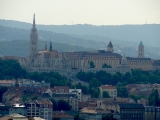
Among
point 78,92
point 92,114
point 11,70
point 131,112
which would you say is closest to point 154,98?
point 78,92

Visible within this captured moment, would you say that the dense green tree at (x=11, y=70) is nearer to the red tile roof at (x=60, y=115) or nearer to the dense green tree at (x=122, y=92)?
the dense green tree at (x=122, y=92)

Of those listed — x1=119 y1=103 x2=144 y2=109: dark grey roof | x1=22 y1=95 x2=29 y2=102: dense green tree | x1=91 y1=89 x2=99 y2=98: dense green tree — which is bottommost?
x1=119 y1=103 x2=144 y2=109: dark grey roof

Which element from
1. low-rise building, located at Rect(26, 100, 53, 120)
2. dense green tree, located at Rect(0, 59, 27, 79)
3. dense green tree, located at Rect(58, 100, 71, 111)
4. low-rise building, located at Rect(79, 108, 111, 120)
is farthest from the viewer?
dense green tree, located at Rect(0, 59, 27, 79)

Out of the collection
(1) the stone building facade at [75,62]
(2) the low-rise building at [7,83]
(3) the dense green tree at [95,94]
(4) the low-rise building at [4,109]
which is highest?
(1) the stone building facade at [75,62]

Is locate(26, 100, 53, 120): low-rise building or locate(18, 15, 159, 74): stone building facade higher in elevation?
locate(18, 15, 159, 74): stone building facade

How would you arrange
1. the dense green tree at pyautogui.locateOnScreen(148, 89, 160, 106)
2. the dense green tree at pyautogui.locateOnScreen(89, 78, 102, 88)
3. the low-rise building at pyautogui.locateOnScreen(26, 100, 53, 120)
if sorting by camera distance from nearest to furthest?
the low-rise building at pyautogui.locateOnScreen(26, 100, 53, 120) → the dense green tree at pyautogui.locateOnScreen(148, 89, 160, 106) → the dense green tree at pyautogui.locateOnScreen(89, 78, 102, 88)

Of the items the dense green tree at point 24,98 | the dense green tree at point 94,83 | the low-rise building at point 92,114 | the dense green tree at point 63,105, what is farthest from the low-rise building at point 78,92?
the low-rise building at point 92,114

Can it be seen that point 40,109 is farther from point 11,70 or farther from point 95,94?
point 11,70

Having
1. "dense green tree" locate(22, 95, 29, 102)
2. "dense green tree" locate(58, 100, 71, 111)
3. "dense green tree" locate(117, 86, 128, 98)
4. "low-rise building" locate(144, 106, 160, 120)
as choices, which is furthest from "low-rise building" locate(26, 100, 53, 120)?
"dense green tree" locate(117, 86, 128, 98)

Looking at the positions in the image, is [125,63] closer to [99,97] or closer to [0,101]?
[99,97]

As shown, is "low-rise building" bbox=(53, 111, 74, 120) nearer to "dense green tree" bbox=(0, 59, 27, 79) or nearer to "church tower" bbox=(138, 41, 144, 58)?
"dense green tree" bbox=(0, 59, 27, 79)

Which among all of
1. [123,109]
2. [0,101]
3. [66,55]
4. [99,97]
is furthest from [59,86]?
[66,55]

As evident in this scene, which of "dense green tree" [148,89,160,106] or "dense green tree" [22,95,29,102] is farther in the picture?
"dense green tree" [148,89,160,106]
